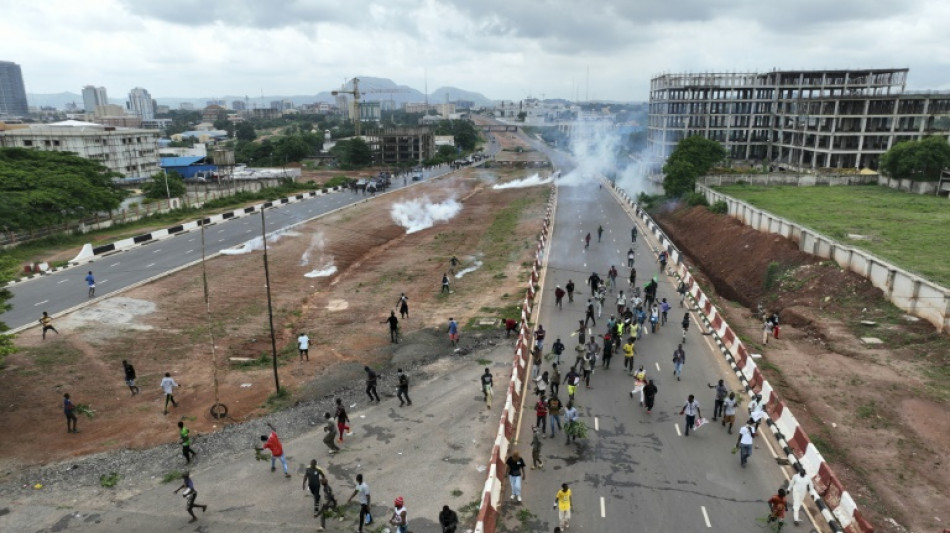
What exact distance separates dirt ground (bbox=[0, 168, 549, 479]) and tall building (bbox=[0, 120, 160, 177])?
64.5m

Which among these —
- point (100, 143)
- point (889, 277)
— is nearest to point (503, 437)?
point (889, 277)

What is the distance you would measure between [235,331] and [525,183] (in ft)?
230

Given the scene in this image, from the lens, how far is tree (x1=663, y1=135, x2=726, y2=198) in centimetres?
6950

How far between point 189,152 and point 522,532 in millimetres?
144268

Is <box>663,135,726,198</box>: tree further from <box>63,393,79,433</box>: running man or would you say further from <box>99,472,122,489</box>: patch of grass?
<box>99,472,122,489</box>: patch of grass

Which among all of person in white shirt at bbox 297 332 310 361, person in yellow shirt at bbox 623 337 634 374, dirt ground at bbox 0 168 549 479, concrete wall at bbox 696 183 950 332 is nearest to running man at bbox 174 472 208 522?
dirt ground at bbox 0 168 549 479

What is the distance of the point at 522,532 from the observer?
14.0 meters

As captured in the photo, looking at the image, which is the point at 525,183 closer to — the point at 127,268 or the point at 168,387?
the point at 127,268

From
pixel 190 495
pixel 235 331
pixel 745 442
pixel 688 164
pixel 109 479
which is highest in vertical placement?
pixel 688 164

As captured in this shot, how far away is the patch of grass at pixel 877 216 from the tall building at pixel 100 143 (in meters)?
95.9

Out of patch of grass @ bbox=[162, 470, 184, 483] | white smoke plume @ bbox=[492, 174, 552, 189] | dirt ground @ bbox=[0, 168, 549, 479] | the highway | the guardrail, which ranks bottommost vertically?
dirt ground @ bbox=[0, 168, 549, 479]

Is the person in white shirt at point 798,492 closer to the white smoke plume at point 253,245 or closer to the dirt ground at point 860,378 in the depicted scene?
the dirt ground at point 860,378

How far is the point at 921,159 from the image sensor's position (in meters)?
62.5

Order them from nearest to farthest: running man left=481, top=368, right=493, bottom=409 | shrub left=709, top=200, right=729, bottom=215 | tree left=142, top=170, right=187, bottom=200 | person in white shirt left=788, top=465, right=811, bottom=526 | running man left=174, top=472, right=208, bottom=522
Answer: person in white shirt left=788, top=465, right=811, bottom=526, running man left=174, top=472, right=208, bottom=522, running man left=481, top=368, right=493, bottom=409, shrub left=709, top=200, right=729, bottom=215, tree left=142, top=170, right=187, bottom=200
